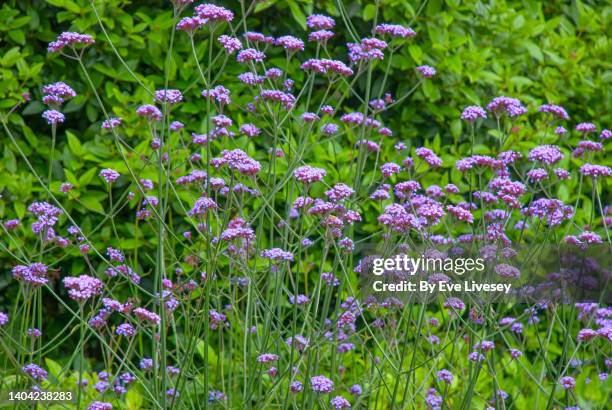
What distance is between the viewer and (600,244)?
3.12m

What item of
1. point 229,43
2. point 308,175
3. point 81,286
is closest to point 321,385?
point 308,175

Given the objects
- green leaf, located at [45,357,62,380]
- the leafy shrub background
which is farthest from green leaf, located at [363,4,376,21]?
green leaf, located at [45,357,62,380]

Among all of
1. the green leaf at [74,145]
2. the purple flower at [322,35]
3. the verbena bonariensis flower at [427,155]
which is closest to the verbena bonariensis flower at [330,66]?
the purple flower at [322,35]

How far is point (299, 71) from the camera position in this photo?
4.59 metres

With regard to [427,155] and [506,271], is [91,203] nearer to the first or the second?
[427,155]

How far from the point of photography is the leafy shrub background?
416 cm

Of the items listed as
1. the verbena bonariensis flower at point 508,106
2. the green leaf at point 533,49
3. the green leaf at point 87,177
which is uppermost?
→ the verbena bonariensis flower at point 508,106

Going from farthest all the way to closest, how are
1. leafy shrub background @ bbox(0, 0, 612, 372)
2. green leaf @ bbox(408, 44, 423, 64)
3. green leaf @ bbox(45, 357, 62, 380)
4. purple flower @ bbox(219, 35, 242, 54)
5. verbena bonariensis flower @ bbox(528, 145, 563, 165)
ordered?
green leaf @ bbox(408, 44, 423, 64)
leafy shrub background @ bbox(0, 0, 612, 372)
green leaf @ bbox(45, 357, 62, 380)
verbena bonariensis flower @ bbox(528, 145, 563, 165)
purple flower @ bbox(219, 35, 242, 54)

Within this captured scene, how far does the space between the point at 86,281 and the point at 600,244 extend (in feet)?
5.72

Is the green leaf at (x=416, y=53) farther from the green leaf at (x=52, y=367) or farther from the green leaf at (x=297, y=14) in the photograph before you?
the green leaf at (x=52, y=367)

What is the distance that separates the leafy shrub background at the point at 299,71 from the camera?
13.6 ft

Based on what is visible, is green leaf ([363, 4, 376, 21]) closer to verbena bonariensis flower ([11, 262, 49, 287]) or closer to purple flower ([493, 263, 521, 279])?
purple flower ([493, 263, 521, 279])

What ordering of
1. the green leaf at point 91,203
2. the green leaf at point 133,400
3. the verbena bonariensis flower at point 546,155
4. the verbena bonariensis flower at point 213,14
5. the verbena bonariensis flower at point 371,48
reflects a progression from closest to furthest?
the verbena bonariensis flower at point 213,14 → the verbena bonariensis flower at point 546,155 → the verbena bonariensis flower at point 371,48 → the green leaf at point 133,400 → the green leaf at point 91,203

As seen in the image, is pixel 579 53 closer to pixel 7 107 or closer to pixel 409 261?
pixel 409 261
